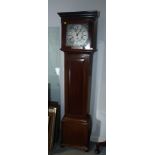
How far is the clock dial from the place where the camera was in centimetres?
239

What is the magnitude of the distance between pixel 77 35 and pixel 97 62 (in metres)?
0.43

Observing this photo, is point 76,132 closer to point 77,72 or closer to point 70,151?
point 70,151

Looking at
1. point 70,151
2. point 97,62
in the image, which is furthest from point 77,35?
point 70,151

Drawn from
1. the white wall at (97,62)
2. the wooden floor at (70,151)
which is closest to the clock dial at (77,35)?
the white wall at (97,62)

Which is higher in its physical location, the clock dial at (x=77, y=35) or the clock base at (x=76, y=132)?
the clock dial at (x=77, y=35)

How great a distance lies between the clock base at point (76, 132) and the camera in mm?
2424

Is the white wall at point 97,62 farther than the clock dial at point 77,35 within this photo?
Yes

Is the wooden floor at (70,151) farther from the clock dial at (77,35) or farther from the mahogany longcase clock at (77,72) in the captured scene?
the clock dial at (77,35)

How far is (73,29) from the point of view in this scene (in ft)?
8.05

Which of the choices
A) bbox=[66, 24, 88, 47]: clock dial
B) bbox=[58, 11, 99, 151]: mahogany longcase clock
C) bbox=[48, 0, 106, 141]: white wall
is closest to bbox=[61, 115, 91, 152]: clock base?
bbox=[58, 11, 99, 151]: mahogany longcase clock
